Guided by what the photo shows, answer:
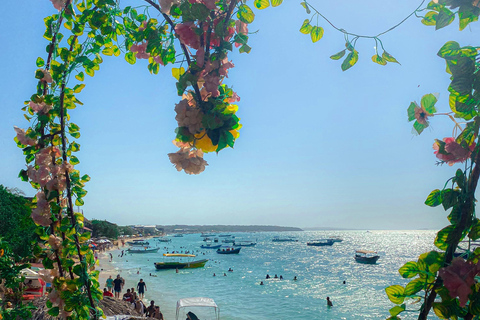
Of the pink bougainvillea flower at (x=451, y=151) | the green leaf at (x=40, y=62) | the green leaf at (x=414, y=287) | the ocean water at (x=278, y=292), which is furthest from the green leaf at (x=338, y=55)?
the ocean water at (x=278, y=292)

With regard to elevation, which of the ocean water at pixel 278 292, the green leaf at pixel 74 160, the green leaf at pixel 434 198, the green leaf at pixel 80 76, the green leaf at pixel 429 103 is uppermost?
the green leaf at pixel 80 76

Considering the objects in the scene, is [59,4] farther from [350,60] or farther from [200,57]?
[350,60]

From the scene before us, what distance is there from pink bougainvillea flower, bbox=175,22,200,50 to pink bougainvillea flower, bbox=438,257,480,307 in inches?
37.6

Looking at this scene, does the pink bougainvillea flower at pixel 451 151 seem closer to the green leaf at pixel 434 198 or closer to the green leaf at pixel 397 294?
the green leaf at pixel 434 198

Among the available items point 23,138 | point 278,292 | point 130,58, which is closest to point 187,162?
point 23,138

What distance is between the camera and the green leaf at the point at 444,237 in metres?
0.94

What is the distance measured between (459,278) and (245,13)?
1.01m

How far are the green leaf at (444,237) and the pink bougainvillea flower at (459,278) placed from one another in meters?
0.11

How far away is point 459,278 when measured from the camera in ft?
2.68

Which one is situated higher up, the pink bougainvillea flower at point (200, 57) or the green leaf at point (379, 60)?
the green leaf at point (379, 60)

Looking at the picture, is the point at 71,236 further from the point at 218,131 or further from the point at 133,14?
the point at 133,14

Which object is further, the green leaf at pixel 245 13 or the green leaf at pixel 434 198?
the green leaf at pixel 245 13

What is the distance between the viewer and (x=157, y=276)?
37.2 metres

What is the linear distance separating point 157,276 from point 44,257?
38.5m
